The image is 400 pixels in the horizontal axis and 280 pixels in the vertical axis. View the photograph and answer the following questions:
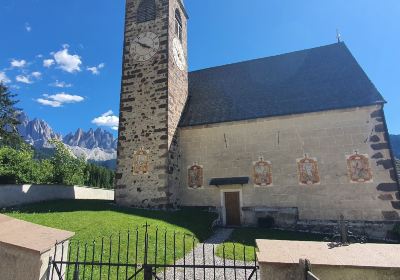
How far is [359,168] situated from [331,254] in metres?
12.7

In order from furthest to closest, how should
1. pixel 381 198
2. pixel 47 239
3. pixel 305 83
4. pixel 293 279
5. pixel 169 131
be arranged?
pixel 305 83, pixel 169 131, pixel 381 198, pixel 47 239, pixel 293 279

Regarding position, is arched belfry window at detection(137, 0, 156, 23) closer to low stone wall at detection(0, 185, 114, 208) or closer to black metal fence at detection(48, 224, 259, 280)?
low stone wall at detection(0, 185, 114, 208)

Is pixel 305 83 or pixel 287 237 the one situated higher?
pixel 305 83

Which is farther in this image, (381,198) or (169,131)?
(169,131)

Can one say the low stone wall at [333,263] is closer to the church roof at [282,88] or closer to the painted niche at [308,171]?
the painted niche at [308,171]

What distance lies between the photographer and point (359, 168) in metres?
14.7

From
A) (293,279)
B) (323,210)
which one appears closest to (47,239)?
(293,279)

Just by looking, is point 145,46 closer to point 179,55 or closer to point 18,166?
point 179,55

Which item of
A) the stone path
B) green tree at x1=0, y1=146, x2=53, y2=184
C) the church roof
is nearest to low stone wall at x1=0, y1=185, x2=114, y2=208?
green tree at x1=0, y1=146, x2=53, y2=184

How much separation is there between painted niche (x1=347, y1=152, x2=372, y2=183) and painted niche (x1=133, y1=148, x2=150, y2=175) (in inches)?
426

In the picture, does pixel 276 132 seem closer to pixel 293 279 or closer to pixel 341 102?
pixel 341 102

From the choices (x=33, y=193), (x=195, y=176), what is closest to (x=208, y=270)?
(x=195, y=176)

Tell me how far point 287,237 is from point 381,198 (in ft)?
17.0

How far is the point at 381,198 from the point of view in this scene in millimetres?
14109
